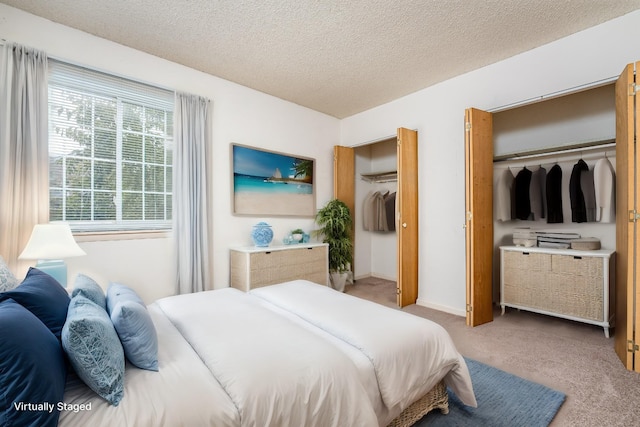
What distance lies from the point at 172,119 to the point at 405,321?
306cm

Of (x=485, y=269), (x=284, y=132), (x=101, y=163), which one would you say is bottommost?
(x=485, y=269)

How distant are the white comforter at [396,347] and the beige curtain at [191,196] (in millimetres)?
1655

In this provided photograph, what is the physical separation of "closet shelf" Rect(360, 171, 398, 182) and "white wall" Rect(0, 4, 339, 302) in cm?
86

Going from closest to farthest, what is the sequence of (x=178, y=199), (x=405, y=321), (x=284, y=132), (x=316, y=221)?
1. (x=405, y=321)
2. (x=178, y=199)
3. (x=284, y=132)
4. (x=316, y=221)

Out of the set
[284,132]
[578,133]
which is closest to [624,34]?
[578,133]

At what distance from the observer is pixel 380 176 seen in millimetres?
5234

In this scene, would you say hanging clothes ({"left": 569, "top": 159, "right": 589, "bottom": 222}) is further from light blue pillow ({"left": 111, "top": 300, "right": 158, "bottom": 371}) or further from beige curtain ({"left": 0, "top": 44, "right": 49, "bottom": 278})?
beige curtain ({"left": 0, "top": 44, "right": 49, "bottom": 278})

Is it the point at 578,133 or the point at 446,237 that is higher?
the point at 578,133

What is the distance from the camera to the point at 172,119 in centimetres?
319

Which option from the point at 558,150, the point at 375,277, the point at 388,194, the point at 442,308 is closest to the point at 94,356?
the point at 442,308

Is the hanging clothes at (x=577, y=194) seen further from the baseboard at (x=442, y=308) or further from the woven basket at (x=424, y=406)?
the woven basket at (x=424, y=406)

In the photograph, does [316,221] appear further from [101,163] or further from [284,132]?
[101,163]

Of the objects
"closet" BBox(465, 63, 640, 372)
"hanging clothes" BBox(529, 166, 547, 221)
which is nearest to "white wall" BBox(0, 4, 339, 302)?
"hanging clothes" BBox(529, 166, 547, 221)

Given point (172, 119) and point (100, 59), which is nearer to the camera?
point (100, 59)
